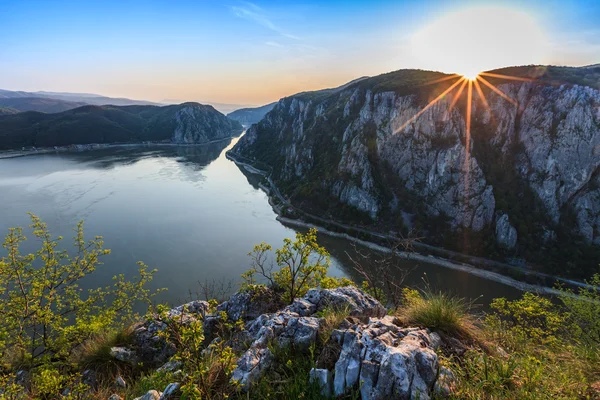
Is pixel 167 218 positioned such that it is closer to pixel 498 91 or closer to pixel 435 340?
pixel 435 340

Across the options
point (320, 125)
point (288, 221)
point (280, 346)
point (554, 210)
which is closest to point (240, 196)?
point (288, 221)

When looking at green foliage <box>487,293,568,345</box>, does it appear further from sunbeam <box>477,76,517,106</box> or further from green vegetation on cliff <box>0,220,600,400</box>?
sunbeam <box>477,76,517,106</box>

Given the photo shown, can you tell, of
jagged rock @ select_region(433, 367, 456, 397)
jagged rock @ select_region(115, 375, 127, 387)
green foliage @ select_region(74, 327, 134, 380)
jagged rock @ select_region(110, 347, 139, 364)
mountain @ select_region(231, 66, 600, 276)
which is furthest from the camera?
mountain @ select_region(231, 66, 600, 276)

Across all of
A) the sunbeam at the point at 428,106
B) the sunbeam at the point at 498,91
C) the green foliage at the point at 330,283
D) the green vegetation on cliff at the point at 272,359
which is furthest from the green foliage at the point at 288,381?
the sunbeam at the point at 498,91

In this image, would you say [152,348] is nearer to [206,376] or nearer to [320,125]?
[206,376]

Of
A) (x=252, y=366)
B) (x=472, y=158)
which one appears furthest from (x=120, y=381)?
(x=472, y=158)

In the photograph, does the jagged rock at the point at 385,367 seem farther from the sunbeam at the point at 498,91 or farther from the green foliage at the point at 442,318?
the sunbeam at the point at 498,91

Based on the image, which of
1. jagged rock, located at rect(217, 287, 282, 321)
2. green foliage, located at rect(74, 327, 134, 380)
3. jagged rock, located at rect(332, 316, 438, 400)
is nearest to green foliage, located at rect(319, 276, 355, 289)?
jagged rock, located at rect(217, 287, 282, 321)
